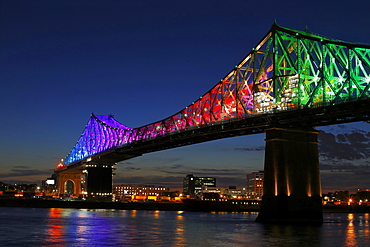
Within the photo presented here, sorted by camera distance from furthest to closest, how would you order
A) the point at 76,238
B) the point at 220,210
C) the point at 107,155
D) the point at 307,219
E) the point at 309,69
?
the point at 220,210
the point at 107,155
the point at 309,69
the point at 307,219
the point at 76,238

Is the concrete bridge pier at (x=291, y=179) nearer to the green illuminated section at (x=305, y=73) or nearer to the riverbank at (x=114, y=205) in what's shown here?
the green illuminated section at (x=305, y=73)

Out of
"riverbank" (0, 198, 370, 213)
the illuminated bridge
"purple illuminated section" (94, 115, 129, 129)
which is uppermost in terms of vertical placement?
"purple illuminated section" (94, 115, 129, 129)

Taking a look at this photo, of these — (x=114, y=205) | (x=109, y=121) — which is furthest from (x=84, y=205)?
(x=109, y=121)

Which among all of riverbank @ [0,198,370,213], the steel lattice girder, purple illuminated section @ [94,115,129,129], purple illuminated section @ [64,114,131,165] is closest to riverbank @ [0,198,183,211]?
riverbank @ [0,198,370,213]

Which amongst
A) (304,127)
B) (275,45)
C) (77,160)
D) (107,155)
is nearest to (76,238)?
(304,127)

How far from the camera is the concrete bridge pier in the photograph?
56.1 meters

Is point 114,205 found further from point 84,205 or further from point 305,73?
point 305,73

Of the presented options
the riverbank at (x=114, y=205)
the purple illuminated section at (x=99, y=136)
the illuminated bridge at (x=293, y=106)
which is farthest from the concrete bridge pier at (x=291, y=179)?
the riverbank at (x=114, y=205)

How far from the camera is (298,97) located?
57.0m

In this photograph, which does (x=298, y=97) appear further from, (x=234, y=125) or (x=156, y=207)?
(x=156, y=207)

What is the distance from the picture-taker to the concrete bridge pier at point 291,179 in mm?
56125

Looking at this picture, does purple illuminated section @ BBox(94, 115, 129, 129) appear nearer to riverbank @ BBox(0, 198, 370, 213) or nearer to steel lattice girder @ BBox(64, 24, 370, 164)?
riverbank @ BBox(0, 198, 370, 213)

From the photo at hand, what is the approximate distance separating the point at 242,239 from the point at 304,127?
21.2 m

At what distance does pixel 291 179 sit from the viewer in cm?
5666
